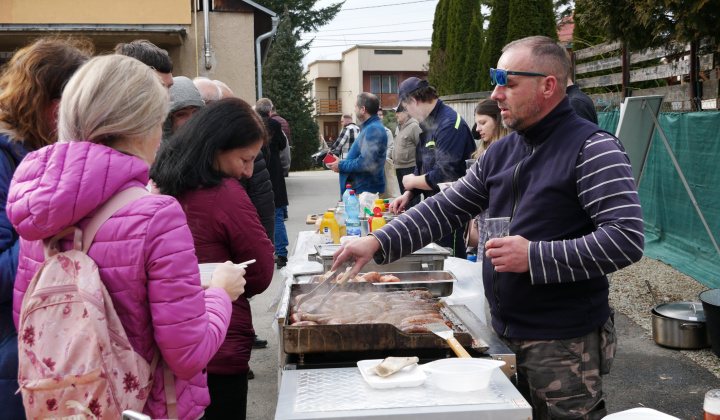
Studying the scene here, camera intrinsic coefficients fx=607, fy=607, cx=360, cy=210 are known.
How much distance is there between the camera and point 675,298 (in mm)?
7008

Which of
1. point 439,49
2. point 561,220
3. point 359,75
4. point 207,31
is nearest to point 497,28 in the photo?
point 207,31

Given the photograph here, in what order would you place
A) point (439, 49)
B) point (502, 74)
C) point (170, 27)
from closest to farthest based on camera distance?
point (502, 74) → point (170, 27) → point (439, 49)

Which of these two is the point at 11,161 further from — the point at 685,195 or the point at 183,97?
the point at 685,195

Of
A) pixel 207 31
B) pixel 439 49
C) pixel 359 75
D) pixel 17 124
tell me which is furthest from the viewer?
pixel 359 75

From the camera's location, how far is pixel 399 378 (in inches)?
84.1

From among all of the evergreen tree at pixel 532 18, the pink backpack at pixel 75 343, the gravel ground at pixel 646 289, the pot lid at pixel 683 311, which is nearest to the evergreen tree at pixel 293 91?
the evergreen tree at pixel 532 18

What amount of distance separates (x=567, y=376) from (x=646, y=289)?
5.65 meters

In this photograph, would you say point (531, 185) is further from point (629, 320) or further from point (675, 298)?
point (675, 298)

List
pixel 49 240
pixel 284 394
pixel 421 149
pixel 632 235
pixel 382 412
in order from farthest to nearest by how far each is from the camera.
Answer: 1. pixel 421 149
2. pixel 632 235
3. pixel 284 394
4. pixel 382 412
5. pixel 49 240

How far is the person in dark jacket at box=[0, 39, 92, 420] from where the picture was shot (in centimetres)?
200

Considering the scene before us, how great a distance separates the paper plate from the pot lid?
428 cm

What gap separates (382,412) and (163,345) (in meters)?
0.71

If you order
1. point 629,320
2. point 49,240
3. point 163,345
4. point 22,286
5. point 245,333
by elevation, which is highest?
point 49,240

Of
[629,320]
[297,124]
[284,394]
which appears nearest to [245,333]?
[284,394]
